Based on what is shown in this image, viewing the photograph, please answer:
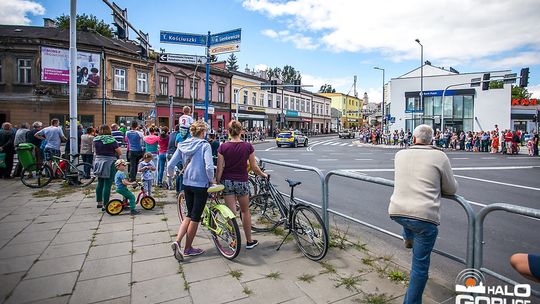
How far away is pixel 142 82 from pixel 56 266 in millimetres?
32300

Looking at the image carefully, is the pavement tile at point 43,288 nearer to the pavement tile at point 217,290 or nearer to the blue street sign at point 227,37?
the pavement tile at point 217,290

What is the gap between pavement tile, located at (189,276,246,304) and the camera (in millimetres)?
3270

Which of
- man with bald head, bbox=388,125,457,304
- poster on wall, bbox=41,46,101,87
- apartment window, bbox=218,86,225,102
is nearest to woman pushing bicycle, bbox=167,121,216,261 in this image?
man with bald head, bbox=388,125,457,304

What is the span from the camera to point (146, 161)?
724 cm

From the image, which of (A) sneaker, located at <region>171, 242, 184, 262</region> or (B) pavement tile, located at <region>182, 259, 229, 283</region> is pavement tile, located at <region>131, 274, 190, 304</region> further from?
(A) sneaker, located at <region>171, 242, 184, 262</region>

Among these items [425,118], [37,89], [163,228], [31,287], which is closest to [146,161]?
[163,228]

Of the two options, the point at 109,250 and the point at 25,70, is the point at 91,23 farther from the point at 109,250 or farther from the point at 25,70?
the point at 109,250

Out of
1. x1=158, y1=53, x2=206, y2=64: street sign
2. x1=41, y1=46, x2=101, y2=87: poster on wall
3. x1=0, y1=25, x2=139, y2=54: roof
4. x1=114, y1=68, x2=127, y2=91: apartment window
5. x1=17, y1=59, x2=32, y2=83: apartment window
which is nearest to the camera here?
x1=158, y1=53, x2=206, y2=64: street sign

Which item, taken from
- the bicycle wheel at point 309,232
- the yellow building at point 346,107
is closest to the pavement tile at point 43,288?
the bicycle wheel at point 309,232

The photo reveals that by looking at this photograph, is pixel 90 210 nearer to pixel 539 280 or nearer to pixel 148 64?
pixel 539 280

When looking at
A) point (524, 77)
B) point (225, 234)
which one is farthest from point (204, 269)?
point (524, 77)

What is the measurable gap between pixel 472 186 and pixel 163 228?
9280 millimetres

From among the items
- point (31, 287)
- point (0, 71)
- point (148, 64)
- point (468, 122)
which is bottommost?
point (31, 287)

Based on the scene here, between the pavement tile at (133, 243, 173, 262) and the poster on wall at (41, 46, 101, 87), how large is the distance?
91.6 ft
